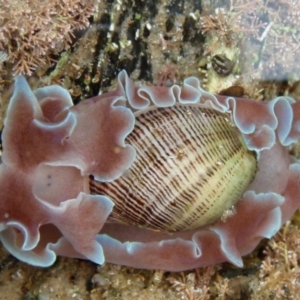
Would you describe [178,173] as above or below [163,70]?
below

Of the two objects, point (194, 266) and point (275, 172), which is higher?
point (275, 172)

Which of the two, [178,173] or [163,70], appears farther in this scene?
[163,70]

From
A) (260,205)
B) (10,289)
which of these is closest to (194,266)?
(260,205)

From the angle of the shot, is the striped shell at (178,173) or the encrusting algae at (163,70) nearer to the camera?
the striped shell at (178,173)

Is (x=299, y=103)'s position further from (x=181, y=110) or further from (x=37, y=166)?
(x=37, y=166)

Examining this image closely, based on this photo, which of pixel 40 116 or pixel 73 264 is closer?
pixel 40 116

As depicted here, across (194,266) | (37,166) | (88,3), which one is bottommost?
(194,266)

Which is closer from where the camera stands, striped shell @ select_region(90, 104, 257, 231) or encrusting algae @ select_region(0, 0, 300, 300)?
striped shell @ select_region(90, 104, 257, 231)

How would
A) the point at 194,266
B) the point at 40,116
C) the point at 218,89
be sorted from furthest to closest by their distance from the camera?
the point at 218,89, the point at 194,266, the point at 40,116
